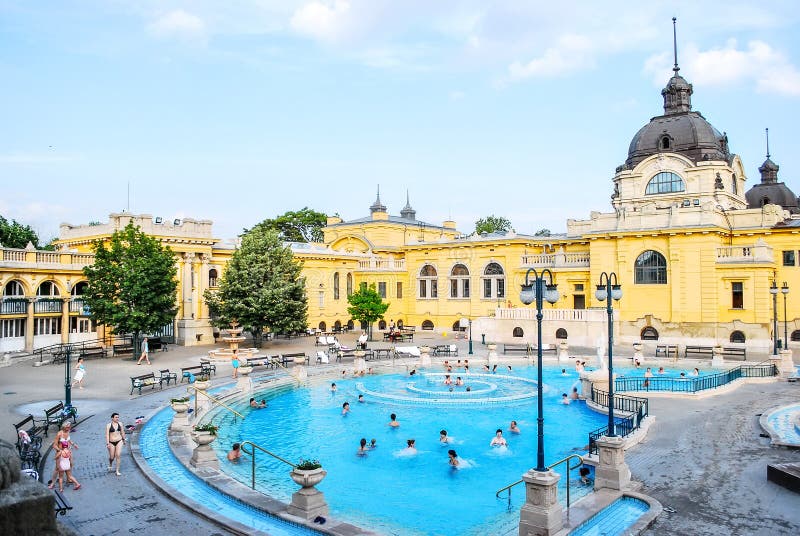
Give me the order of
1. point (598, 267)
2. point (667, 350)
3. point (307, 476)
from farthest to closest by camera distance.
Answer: point (598, 267) < point (667, 350) < point (307, 476)

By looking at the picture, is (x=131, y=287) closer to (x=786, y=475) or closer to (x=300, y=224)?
(x=786, y=475)

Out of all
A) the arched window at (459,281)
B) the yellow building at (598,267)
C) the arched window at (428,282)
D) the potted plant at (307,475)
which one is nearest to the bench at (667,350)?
the yellow building at (598,267)

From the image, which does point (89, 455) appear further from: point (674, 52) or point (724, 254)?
point (674, 52)

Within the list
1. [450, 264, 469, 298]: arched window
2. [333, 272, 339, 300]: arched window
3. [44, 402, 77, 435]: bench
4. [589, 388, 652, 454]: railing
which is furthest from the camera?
[333, 272, 339, 300]: arched window

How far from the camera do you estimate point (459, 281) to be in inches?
2074

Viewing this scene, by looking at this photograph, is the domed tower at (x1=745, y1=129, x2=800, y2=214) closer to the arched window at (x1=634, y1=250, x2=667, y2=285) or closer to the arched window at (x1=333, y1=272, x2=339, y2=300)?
the arched window at (x1=634, y1=250, x2=667, y2=285)

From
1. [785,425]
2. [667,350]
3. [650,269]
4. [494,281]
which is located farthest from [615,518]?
[494,281]

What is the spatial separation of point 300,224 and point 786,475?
239 feet

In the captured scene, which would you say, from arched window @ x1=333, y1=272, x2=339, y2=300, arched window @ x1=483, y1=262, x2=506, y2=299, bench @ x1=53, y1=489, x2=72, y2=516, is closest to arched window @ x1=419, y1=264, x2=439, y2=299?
arched window @ x1=483, y1=262, x2=506, y2=299

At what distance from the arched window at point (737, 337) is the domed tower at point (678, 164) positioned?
979 centimetres

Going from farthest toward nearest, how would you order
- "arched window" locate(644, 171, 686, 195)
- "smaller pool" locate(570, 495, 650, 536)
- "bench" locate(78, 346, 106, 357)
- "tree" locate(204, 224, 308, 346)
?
"arched window" locate(644, 171, 686, 195) → "tree" locate(204, 224, 308, 346) → "bench" locate(78, 346, 106, 357) → "smaller pool" locate(570, 495, 650, 536)

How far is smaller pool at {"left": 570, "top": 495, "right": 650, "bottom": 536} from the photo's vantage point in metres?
11.1

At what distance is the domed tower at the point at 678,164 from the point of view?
45.0m

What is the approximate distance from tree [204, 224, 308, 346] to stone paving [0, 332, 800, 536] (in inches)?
462
